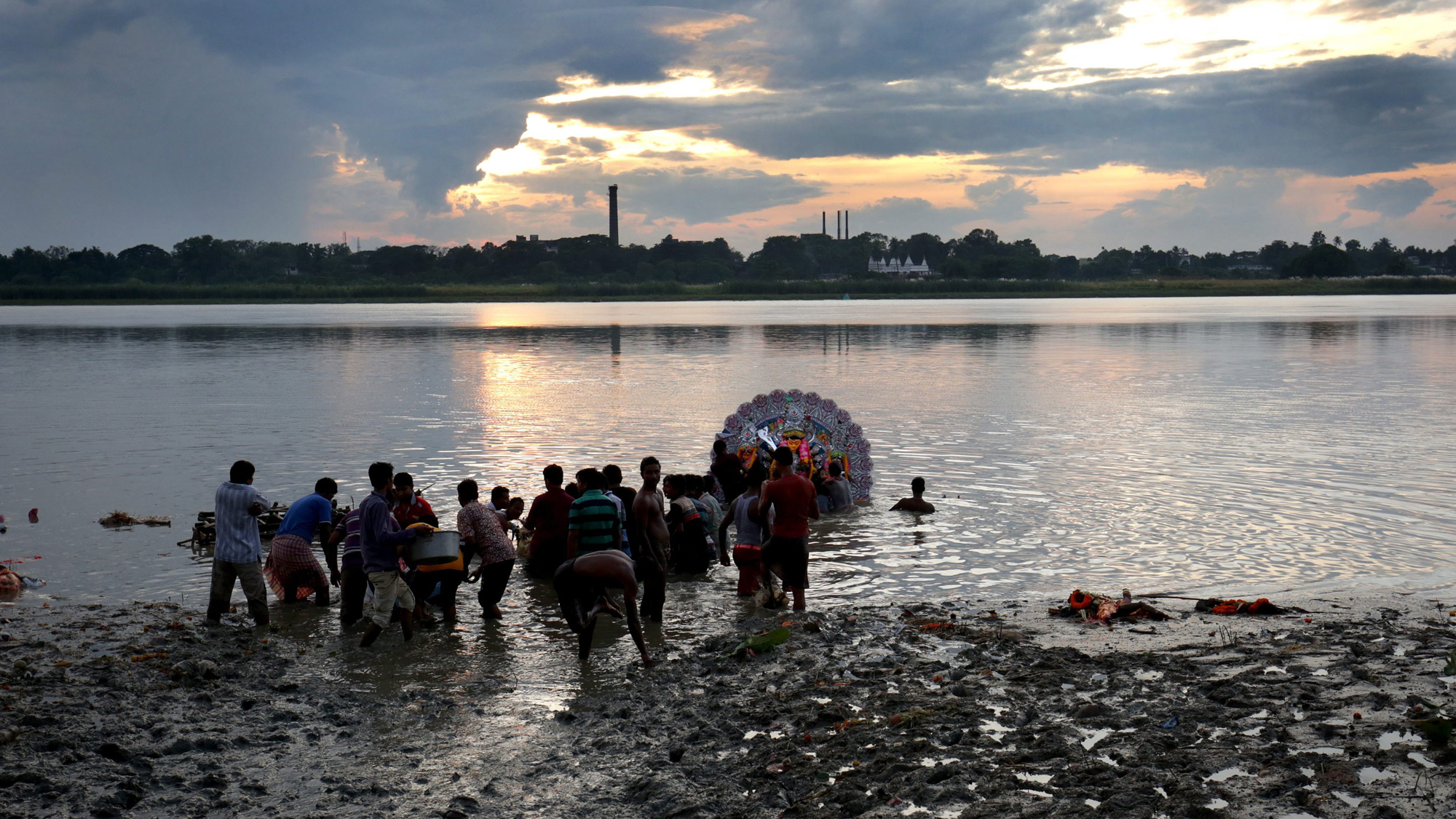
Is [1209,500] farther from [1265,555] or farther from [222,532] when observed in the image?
[222,532]

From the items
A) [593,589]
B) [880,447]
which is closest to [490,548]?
[593,589]

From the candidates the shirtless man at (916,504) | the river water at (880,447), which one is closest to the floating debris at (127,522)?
the river water at (880,447)

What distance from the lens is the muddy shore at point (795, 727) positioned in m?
6.99

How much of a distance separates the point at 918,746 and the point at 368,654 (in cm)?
510

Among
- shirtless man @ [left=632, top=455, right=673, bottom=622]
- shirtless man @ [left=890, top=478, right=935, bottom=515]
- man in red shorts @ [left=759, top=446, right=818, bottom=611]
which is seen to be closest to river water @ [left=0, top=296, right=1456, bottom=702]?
shirtless man @ [left=890, top=478, right=935, bottom=515]

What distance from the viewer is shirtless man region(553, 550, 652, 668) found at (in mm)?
9734

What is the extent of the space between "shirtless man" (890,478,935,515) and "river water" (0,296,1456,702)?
20 cm

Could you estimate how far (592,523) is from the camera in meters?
10.4

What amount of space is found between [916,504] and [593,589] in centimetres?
791

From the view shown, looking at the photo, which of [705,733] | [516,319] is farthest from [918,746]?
[516,319]

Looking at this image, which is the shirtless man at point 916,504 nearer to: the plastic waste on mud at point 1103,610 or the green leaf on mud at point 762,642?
the plastic waste on mud at point 1103,610

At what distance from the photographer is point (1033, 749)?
7566mm

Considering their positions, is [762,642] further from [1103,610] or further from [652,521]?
[1103,610]

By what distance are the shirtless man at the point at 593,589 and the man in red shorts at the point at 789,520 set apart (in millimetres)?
1968
